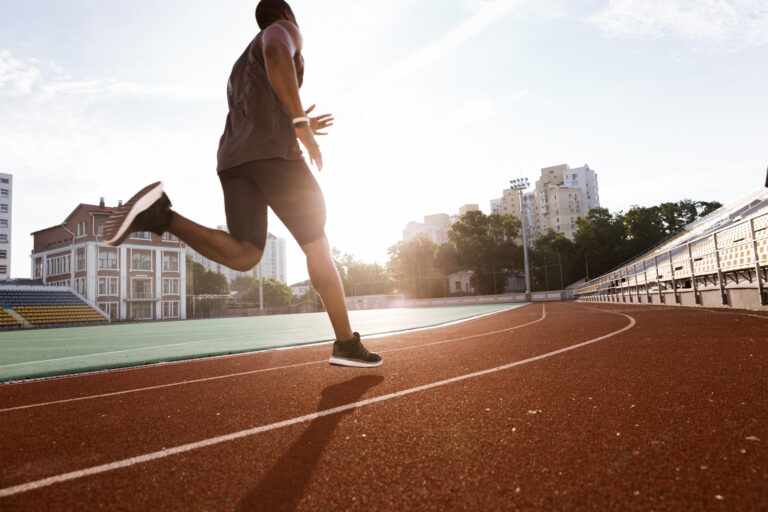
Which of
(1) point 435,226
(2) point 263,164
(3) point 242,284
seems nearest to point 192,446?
(2) point 263,164

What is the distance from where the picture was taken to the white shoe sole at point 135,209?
2.15 m

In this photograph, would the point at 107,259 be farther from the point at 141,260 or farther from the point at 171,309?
the point at 171,309

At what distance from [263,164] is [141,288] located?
42968mm

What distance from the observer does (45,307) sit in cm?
3000

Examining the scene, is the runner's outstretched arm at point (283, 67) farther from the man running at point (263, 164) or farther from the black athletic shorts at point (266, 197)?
the black athletic shorts at point (266, 197)

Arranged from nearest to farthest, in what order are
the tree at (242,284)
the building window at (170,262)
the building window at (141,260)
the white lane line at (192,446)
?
the white lane line at (192,446) < the building window at (141,260) < the building window at (170,262) < the tree at (242,284)

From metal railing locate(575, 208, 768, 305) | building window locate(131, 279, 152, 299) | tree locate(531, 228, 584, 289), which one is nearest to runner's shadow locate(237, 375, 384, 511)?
metal railing locate(575, 208, 768, 305)

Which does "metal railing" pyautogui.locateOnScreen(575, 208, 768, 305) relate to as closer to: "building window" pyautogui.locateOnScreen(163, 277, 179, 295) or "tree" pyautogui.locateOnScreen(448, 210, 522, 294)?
"tree" pyautogui.locateOnScreen(448, 210, 522, 294)

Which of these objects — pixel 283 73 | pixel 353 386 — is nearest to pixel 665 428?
pixel 353 386

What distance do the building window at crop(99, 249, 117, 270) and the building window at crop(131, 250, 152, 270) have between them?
1437 mm

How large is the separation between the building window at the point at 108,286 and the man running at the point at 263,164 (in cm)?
4138

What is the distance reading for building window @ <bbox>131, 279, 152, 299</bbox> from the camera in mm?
38875

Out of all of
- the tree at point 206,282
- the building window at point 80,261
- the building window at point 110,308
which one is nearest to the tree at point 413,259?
the building window at point 110,308

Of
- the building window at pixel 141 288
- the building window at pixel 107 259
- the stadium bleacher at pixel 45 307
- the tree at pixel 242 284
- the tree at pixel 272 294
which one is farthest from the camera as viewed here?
the tree at pixel 242 284
